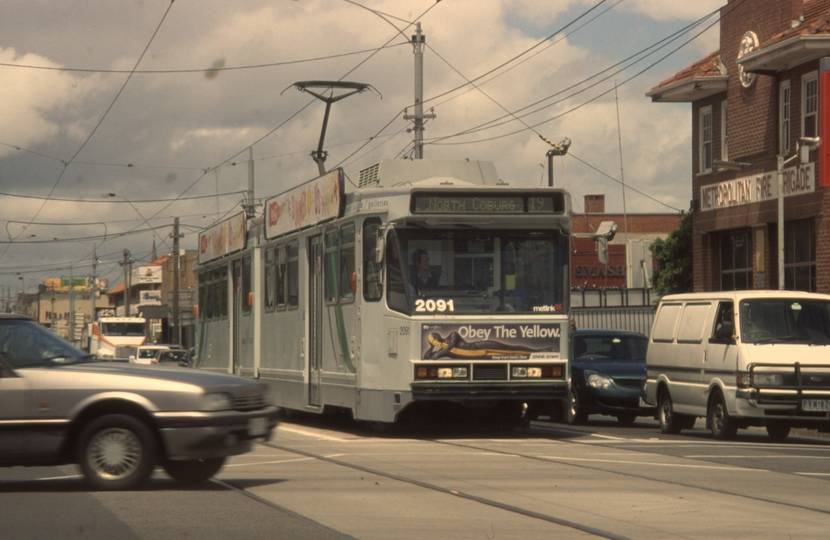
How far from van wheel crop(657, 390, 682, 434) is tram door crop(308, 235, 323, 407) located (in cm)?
488

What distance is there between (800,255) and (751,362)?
1228 centimetres

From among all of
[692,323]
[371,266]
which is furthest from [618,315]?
[371,266]

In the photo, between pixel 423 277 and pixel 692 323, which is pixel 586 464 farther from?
pixel 692 323

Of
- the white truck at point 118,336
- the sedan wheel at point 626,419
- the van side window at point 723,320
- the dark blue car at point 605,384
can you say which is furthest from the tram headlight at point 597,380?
the white truck at point 118,336

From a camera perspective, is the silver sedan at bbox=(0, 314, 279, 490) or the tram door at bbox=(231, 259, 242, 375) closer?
the silver sedan at bbox=(0, 314, 279, 490)

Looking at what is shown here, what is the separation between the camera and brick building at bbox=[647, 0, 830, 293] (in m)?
26.6

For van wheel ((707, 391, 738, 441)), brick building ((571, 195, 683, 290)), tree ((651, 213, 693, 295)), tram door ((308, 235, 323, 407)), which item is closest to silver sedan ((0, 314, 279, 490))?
tram door ((308, 235, 323, 407))

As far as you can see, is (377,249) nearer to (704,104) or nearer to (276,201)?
(276,201)

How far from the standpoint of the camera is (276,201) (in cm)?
2131

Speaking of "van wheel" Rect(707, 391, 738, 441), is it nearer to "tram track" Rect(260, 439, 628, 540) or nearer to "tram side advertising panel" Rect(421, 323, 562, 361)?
"tram side advertising panel" Rect(421, 323, 562, 361)

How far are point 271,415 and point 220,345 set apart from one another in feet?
48.9

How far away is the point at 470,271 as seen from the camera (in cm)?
1588

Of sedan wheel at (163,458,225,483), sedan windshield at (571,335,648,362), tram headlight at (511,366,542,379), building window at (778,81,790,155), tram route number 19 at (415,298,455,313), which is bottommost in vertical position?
sedan wheel at (163,458,225,483)

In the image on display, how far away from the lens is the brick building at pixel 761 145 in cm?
→ 2658
